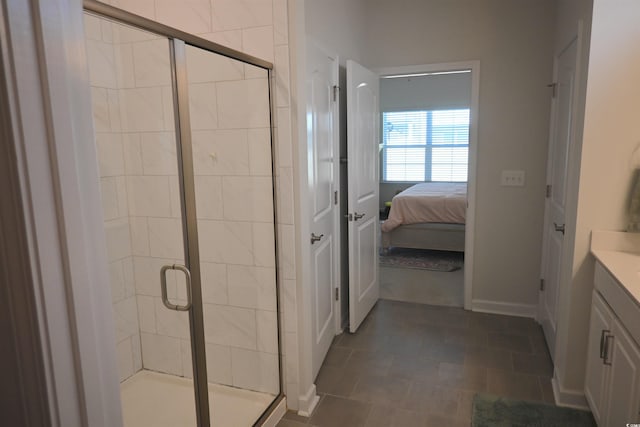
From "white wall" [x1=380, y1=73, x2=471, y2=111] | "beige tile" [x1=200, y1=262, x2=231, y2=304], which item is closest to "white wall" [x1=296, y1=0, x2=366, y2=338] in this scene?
"beige tile" [x1=200, y1=262, x2=231, y2=304]

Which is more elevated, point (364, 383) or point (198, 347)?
point (198, 347)

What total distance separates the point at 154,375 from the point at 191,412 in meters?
0.45

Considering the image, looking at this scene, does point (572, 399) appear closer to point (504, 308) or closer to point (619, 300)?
point (619, 300)

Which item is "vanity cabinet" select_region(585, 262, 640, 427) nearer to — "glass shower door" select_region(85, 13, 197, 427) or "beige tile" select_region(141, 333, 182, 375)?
"glass shower door" select_region(85, 13, 197, 427)

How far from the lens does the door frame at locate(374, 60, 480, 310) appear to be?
3.38 m

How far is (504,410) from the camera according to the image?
7.45 ft

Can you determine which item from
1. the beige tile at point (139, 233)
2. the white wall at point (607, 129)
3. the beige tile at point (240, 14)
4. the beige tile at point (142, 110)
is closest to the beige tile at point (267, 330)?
the beige tile at point (139, 233)

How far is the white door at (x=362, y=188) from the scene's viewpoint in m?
3.00

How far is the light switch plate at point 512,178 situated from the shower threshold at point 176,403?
2451 mm

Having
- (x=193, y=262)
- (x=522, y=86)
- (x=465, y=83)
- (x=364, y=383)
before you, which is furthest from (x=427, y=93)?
(x=193, y=262)

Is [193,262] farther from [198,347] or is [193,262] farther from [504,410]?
[504,410]

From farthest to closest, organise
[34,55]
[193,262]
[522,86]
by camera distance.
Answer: [522,86] < [193,262] < [34,55]

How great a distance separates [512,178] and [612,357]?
1852 millimetres

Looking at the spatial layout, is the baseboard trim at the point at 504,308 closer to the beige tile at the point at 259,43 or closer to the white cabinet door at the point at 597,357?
the white cabinet door at the point at 597,357
